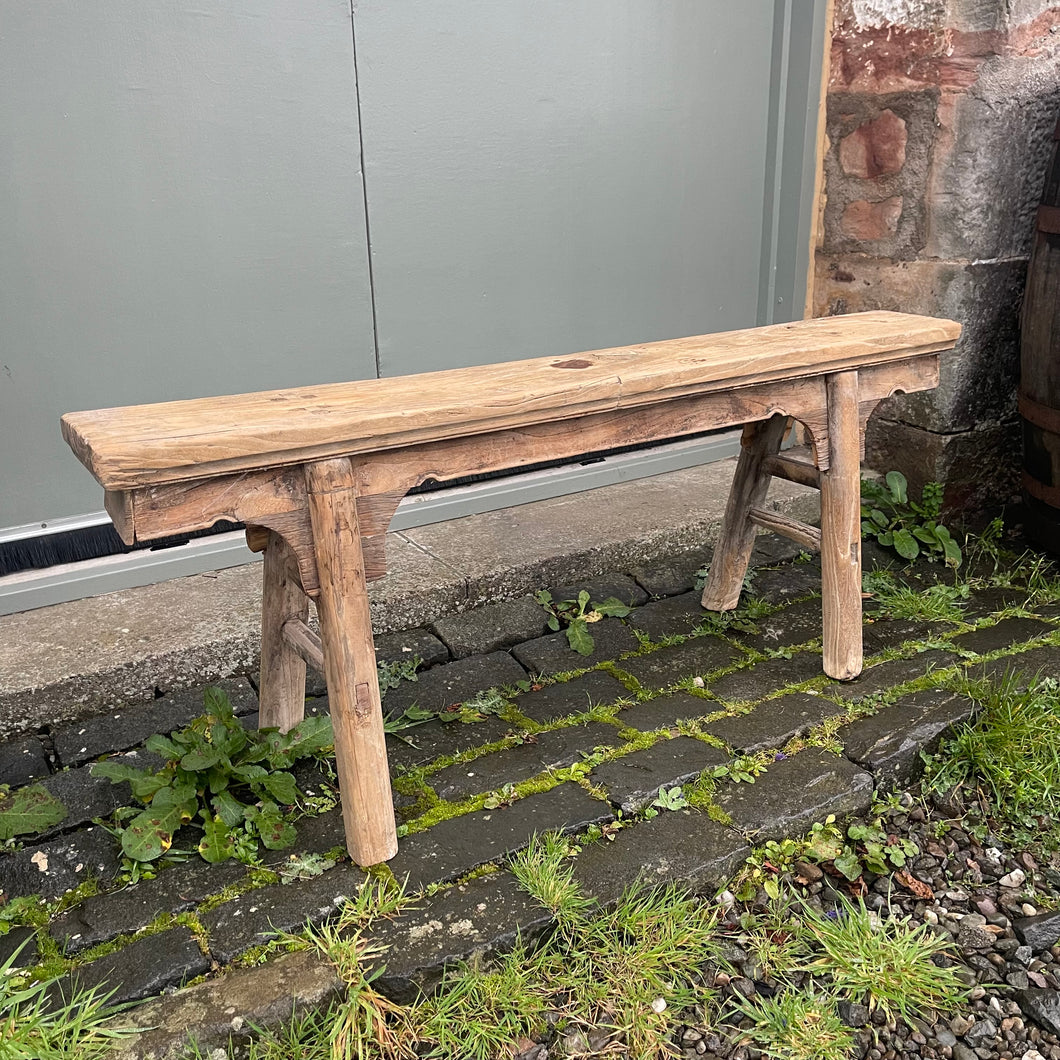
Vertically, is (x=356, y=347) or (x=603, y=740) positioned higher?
(x=356, y=347)

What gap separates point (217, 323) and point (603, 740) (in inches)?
63.0

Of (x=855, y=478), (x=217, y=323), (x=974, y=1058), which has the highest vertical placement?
(x=217, y=323)

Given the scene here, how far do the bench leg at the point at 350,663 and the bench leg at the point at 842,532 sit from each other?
4.11 ft

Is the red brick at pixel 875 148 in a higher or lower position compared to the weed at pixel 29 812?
higher

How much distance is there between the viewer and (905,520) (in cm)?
354

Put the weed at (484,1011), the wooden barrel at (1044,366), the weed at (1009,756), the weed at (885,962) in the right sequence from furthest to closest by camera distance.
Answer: the wooden barrel at (1044,366), the weed at (1009,756), the weed at (885,962), the weed at (484,1011)

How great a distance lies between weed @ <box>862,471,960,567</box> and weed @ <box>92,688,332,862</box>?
2.10 metres

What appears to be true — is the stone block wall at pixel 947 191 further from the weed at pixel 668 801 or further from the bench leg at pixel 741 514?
the weed at pixel 668 801

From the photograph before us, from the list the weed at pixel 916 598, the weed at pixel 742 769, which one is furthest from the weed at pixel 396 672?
the weed at pixel 916 598

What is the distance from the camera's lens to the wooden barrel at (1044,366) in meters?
3.05

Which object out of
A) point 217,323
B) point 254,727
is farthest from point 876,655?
point 217,323

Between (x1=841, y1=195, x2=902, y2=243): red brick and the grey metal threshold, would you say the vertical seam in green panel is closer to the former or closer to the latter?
the grey metal threshold

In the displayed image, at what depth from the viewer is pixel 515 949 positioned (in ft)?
5.93

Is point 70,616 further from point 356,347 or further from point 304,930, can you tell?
point 304,930
